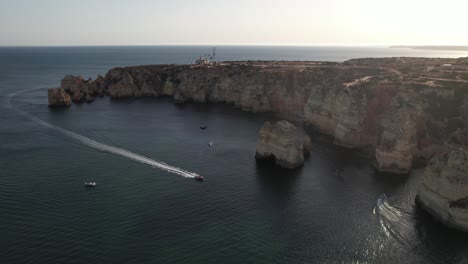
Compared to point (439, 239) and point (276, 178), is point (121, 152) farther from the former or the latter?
point (439, 239)

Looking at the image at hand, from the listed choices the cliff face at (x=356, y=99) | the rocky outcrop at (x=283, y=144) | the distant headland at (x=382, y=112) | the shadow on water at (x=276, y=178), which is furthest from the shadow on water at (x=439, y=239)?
the rocky outcrop at (x=283, y=144)

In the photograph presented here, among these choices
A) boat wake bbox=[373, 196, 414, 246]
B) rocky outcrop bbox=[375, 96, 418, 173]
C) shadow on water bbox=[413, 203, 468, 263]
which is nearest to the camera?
shadow on water bbox=[413, 203, 468, 263]

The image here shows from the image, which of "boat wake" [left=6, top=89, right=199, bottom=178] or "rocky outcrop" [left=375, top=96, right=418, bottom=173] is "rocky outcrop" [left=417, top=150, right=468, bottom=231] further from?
"boat wake" [left=6, top=89, right=199, bottom=178]

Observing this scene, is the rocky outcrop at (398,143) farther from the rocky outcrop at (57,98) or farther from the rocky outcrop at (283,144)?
the rocky outcrop at (57,98)

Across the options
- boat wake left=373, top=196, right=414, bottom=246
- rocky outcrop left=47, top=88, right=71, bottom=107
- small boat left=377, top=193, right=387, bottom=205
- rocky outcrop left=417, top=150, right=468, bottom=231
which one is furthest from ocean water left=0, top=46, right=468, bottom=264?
rocky outcrop left=47, top=88, right=71, bottom=107

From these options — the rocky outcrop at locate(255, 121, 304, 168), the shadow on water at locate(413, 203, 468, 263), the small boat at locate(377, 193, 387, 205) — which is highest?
the rocky outcrop at locate(255, 121, 304, 168)

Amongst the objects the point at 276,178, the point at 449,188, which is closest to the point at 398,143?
the point at 449,188

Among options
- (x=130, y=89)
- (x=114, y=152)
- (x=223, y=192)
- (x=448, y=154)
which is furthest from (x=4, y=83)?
(x=448, y=154)

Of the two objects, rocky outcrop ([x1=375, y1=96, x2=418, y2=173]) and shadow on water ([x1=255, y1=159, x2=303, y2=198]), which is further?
rocky outcrop ([x1=375, y1=96, x2=418, y2=173])

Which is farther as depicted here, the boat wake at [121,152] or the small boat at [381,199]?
the boat wake at [121,152]
